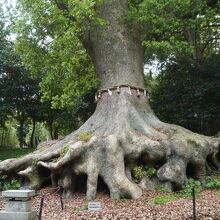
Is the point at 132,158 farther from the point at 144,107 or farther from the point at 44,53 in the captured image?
the point at 44,53

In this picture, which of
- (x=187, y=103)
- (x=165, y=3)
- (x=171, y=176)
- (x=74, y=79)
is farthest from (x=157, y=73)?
(x=171, y=176)

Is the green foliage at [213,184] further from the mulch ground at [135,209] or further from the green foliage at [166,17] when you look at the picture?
the green foliage at [166,17]

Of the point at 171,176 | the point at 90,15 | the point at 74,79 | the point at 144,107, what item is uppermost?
the point at 90,15

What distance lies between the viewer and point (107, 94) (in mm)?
14203

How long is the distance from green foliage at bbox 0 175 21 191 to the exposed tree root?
0.34 meters

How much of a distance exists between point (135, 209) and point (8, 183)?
17.0 ft

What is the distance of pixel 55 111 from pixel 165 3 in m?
14.4

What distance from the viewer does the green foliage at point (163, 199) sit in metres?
10.9

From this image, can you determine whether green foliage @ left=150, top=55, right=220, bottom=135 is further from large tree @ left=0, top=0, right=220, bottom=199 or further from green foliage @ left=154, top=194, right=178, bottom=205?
green foliage @ left=154, top=194, right=178, bottom=205

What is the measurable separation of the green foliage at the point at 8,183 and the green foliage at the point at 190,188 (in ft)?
16.7

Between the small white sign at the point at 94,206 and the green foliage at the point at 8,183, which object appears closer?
the small white sign at the point at 94,206

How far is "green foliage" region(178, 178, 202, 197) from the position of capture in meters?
12.0

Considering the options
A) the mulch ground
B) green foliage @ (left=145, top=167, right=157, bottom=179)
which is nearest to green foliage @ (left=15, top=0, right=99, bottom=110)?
green foliage @ (left=145, top=167, right=157, bottom=179)

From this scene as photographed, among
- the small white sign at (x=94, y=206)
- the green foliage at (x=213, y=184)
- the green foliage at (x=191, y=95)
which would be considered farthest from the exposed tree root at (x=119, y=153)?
the green foliage at (x=191, y=95)
